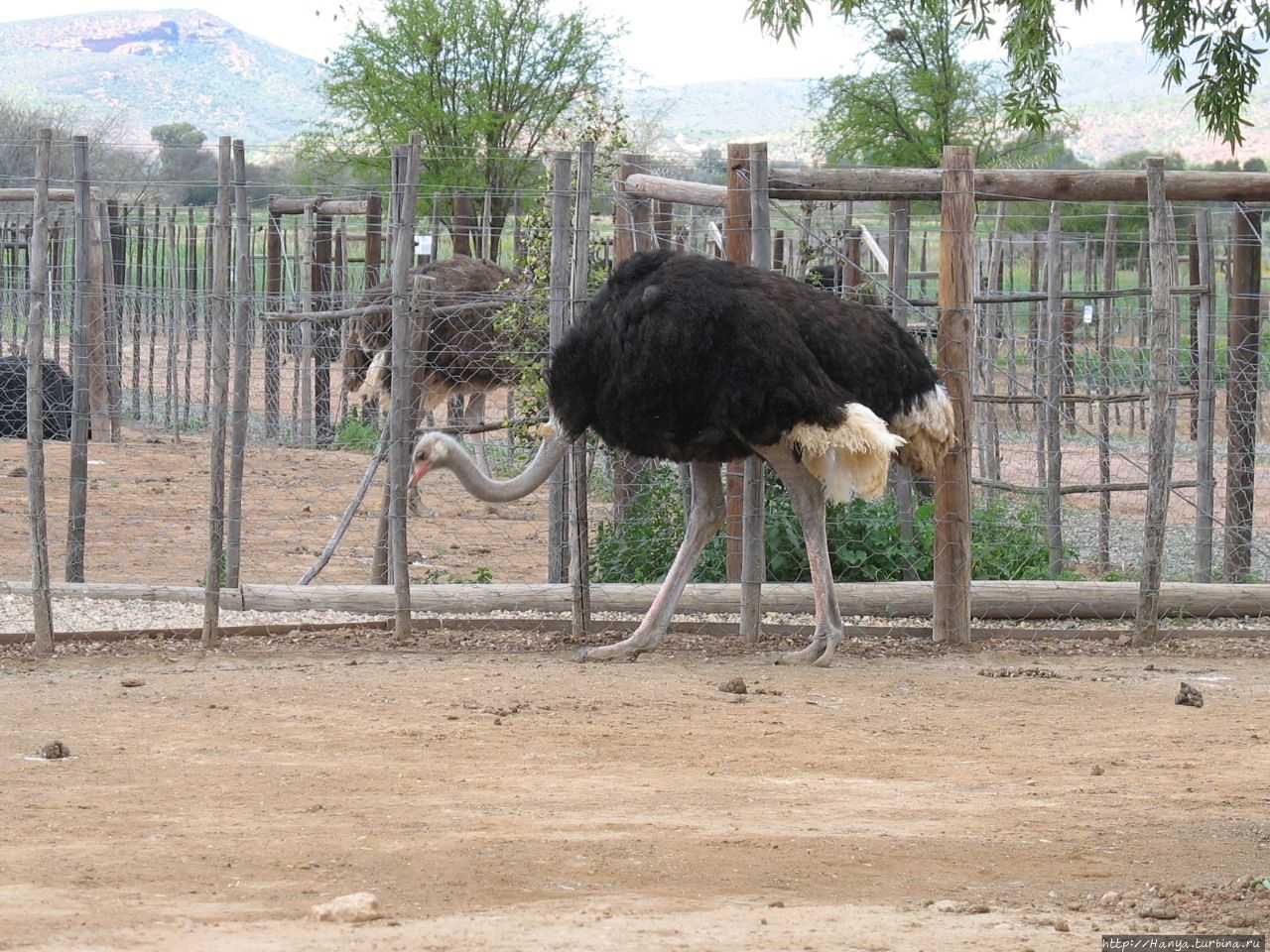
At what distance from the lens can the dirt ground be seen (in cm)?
415

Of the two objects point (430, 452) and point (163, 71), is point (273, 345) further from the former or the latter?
point (163, 71)

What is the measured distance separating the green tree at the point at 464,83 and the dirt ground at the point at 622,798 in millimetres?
14622

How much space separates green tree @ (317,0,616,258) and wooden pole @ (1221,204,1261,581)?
41.8 feet

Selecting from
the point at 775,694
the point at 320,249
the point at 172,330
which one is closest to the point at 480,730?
the point at 775,694

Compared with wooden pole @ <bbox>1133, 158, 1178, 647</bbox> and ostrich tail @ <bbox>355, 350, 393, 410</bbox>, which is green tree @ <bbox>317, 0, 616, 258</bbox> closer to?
ostrich tail @ <bbox>355, 350, 393, 410</bbox>

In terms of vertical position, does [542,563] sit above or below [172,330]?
below

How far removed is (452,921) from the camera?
4.09m

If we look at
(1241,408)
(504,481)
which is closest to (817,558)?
(504,481)

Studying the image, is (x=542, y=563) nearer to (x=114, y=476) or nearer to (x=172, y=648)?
(x=172, y=648)

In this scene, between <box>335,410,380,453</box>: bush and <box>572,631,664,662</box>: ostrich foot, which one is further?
<box>335,410,380,453</box>: bush

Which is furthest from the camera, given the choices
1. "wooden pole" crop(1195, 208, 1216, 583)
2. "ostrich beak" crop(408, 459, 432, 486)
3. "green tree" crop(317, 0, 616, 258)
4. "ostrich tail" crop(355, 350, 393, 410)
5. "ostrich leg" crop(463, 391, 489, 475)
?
"green tree" crop(317, 0, 616, 258)

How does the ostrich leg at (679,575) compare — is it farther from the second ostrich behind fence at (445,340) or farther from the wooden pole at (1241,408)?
the wooden pole at (1241,408)

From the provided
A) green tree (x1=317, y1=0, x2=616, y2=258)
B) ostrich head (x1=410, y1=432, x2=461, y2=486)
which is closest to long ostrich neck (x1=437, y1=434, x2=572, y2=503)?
ostrich head (x1=410, y1=432, x2=461, y2=486)

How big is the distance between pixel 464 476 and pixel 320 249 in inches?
413
